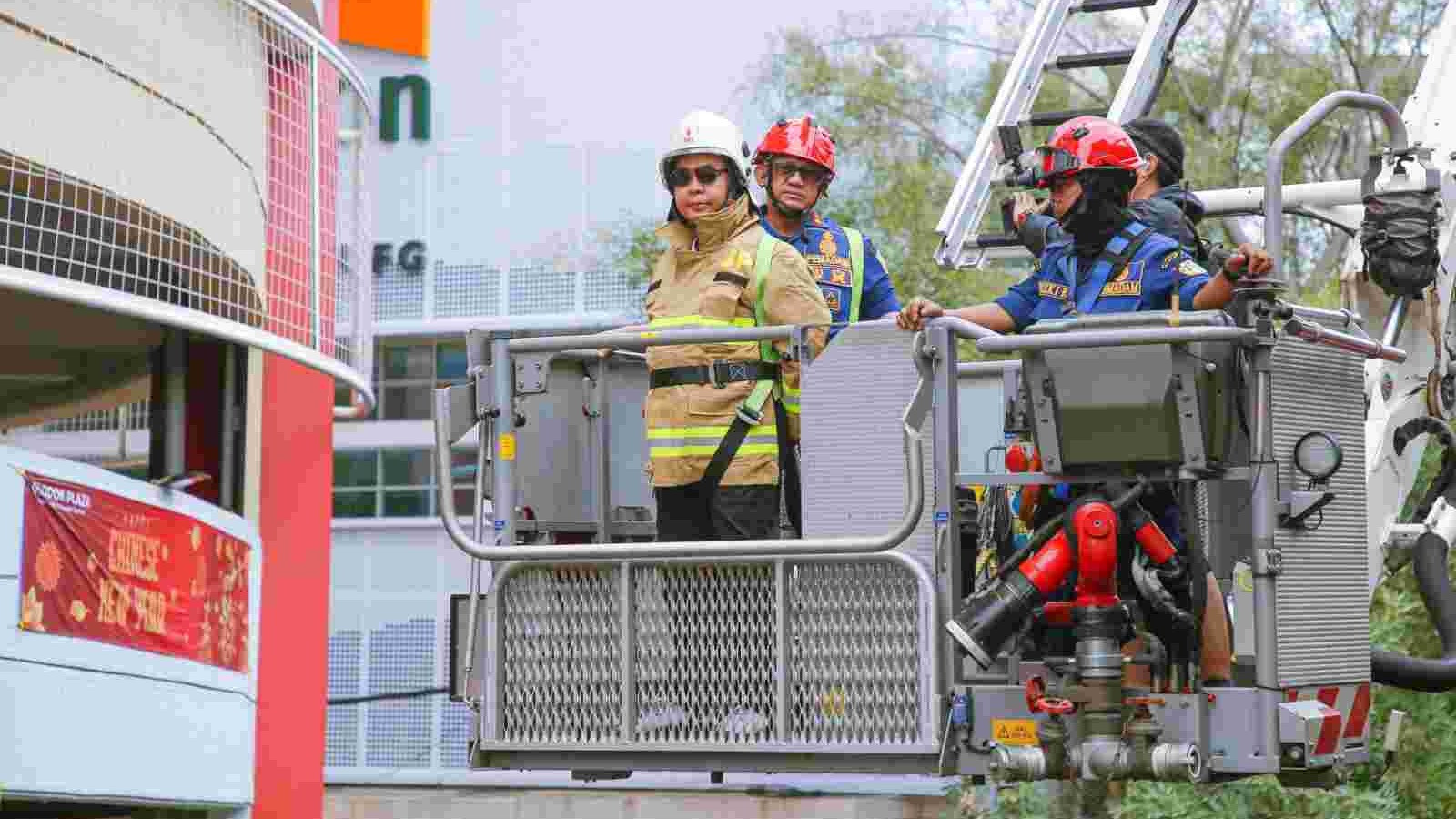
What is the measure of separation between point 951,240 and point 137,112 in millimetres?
5611

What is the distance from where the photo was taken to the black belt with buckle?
23.4ft

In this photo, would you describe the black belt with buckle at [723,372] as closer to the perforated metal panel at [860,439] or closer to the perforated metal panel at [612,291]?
the perforated metal panel at [860,439]

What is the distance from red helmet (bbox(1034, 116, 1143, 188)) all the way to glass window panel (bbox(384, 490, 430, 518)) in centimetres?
2280

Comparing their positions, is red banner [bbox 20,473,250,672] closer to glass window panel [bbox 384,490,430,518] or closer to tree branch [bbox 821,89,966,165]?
glass window panel [bbox 384,490,430,518]

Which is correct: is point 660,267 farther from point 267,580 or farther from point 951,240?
point 267,580

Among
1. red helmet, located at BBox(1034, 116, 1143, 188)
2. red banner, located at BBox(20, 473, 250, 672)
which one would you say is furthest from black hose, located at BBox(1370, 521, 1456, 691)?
red banner, located at BBox(20, 473, 250, 672)

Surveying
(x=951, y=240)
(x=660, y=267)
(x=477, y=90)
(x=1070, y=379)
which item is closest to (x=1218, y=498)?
(x=1070, y=379)

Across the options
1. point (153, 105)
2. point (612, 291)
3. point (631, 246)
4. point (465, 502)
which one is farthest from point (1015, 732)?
point (465, 502)

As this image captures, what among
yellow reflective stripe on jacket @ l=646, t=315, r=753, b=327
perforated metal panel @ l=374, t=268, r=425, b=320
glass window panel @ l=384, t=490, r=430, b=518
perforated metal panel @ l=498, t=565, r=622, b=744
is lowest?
perforated metal panel @ l=498, t=565, r=622, b=744

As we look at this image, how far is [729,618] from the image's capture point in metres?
6.75

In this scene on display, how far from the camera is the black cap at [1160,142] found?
7.83 meters

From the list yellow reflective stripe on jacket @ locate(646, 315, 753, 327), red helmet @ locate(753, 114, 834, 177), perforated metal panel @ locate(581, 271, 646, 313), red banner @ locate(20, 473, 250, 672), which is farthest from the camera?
perforated metal panel @ locate(581, 271, 646, 313)

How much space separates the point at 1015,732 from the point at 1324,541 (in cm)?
97

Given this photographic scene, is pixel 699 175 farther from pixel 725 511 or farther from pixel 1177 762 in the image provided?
pixel 1177 762
